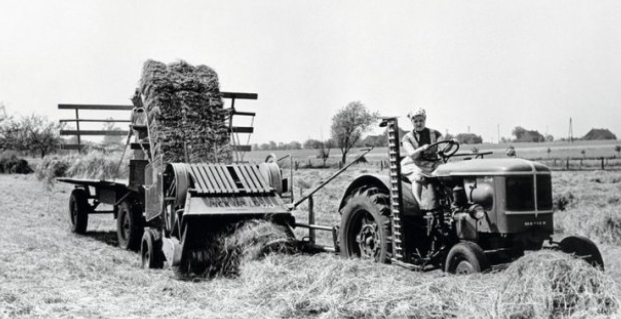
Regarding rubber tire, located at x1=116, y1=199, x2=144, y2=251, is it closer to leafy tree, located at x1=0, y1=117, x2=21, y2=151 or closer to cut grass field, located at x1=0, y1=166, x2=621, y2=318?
cut grass field, located at x1=0, y1=166, x2=621, y2=318

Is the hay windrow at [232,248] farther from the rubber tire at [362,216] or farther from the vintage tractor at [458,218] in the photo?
the vintage tractor at [458,218]

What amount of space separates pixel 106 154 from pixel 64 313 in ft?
23.7

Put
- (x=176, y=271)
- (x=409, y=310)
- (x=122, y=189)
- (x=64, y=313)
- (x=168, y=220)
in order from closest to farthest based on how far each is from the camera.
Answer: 1. (x=409, y=310)
2. (x=64, y=313)
3. (x=176, y=271)
4. (x=168, y=220)
5. (x=122, y=189)

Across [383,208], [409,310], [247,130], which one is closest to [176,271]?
[383,208]

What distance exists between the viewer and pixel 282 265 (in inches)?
257

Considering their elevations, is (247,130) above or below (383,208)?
above

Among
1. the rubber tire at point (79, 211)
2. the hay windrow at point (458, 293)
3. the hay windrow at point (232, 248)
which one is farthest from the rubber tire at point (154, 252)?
the rubber tire at point (79, 211)

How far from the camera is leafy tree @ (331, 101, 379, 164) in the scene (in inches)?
2437

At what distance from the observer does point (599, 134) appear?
102312mm

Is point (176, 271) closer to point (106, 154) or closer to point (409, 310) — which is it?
point (409, 310)

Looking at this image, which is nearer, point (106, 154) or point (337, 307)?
point (337, 307)

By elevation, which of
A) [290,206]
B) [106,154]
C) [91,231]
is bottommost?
[91,231]

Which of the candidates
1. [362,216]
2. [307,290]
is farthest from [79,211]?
[307,290]

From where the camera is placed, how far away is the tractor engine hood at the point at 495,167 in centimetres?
600
